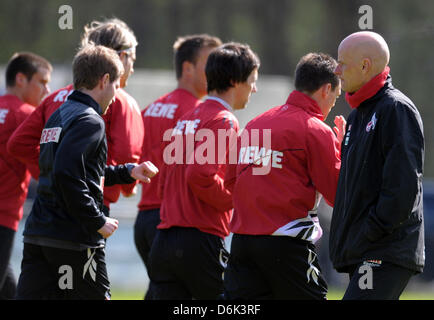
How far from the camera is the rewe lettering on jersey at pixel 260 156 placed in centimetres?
512

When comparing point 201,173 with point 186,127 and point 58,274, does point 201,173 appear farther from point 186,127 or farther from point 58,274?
point 58,274

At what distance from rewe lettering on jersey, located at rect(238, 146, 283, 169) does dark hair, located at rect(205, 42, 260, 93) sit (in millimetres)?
756

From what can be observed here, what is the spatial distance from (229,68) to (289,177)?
47.9 inches

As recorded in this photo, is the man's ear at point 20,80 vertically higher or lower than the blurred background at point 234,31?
higher

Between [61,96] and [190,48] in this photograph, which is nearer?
[61,96]

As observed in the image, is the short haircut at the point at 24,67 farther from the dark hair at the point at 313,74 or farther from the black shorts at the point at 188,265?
the dark hair at the point at 313,74

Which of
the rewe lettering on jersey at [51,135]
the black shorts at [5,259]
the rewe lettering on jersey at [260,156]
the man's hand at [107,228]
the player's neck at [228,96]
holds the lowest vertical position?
the black shorts at [5,259]

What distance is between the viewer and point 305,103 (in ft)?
17.4

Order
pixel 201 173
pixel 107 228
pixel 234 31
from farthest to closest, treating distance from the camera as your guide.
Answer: pixel 234 31 < pixel 201 173 < pixel 107 228

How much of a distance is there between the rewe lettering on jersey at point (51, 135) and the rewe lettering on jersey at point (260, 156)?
125 cm

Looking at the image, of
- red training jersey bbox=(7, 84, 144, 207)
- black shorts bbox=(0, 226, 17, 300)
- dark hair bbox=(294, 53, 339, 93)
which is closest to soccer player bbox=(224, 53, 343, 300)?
dark hair bbox=(294, 53, 339, 93)

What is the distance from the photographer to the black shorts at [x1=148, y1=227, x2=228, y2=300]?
224 inches

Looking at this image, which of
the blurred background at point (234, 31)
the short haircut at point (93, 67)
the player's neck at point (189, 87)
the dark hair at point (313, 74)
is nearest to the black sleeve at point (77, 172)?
the short haircut at point (93, 67)

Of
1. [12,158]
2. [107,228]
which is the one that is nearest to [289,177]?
[107,228]
